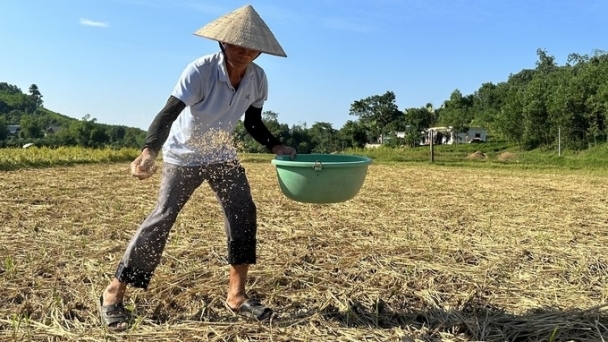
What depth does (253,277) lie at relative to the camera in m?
2.70

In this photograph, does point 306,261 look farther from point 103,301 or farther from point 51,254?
point 51,254

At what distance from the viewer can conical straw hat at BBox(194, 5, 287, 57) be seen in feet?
6.26

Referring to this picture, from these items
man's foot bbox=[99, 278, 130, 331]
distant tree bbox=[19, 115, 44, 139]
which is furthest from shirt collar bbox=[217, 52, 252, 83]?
distant tree bbox=[19, 115, 44, 139]

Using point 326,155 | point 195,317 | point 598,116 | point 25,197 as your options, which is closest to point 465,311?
point 326,155

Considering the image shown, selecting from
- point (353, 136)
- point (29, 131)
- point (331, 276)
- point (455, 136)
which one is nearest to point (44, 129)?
point (29, 131)

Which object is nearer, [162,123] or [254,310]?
[162,123]

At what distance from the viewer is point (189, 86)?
76.8 inches

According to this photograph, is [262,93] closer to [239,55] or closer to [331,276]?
[239,55]

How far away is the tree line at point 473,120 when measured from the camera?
26.5 m

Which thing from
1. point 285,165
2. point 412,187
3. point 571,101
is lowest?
point 412,187

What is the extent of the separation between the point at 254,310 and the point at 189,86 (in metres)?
0.98

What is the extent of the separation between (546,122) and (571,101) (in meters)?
2.76

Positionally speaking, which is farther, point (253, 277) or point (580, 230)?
point (580, 230)

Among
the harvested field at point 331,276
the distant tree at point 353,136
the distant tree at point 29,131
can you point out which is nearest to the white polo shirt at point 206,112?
the harvested field at point 331,276
